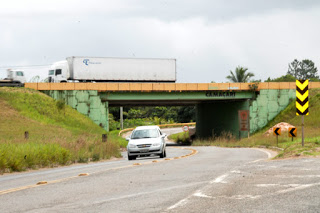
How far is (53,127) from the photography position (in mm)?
45281

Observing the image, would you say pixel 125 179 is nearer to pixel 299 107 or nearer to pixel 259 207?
pixel 259 207

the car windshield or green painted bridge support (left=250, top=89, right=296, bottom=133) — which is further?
green painted bridge support (left=250, top=89, right=296, bottom=133)

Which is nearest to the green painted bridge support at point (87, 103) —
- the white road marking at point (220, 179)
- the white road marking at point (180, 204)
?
the white road marking at point (220, 179)

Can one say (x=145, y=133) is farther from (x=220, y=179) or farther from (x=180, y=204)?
(x=180, y=204)

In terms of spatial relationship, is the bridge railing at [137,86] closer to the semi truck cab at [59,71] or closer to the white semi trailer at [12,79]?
the semi truck cab at [59,71]

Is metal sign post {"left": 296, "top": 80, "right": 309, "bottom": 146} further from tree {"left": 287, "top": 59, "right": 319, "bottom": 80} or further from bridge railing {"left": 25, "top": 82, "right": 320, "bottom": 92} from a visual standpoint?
tree {"left": 287, "top": 59, "right": 319, "bottom": 80}

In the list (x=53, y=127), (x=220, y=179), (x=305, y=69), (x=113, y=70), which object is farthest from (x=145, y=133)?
(x=305, y=69)

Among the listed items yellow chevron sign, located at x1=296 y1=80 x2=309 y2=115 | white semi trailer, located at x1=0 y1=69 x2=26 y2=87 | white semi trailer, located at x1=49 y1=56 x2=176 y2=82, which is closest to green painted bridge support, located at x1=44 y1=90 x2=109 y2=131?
white semi trailer, located at x1=49 y1=56 x2=176 y2=82

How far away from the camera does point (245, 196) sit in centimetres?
766

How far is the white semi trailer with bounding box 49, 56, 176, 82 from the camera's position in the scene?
169ft

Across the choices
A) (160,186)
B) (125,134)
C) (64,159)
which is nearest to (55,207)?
(160,186)

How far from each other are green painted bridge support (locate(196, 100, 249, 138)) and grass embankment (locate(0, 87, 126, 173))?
1289 cm

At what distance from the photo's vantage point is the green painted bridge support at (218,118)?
176ft

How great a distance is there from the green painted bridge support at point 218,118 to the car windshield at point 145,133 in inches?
1135
